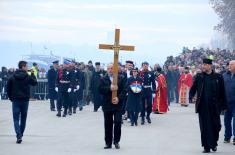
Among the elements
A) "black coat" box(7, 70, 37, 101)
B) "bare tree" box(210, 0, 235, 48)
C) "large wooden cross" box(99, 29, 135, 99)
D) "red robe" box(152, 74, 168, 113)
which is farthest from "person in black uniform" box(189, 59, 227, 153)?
"bare tree" box(210, 0, 235, 48)

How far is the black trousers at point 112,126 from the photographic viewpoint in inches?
612

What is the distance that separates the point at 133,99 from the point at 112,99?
5863 mm

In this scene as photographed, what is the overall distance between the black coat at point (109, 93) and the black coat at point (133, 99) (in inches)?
212

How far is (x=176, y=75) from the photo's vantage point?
121ft

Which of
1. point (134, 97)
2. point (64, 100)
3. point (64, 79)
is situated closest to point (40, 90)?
point (64, 79)

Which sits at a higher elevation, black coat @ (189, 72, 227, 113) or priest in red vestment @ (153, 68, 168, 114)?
Result: black coat @ (189, 72, 227, 113)

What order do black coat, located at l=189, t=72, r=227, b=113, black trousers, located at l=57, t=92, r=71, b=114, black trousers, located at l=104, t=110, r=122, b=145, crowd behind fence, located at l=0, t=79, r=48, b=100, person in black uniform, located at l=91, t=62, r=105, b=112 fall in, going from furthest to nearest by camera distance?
crowd behind fence, located at l=0, t=79, r=48, b=100, person in black uniform, located at l=91, t=62, r=105, b=112, black trousers, located at l=57, t=92, r=71, b=114, black trousers, located at l=104, t=110, r=122, b=145, black coat, located at l=189, t=72, r=227, b=113

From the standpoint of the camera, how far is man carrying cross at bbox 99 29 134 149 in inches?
609

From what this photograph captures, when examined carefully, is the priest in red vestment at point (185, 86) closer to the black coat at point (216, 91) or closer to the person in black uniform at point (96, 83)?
the person in black uniform at point (96, 83)

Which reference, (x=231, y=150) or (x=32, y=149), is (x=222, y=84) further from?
(x=32, y=149)

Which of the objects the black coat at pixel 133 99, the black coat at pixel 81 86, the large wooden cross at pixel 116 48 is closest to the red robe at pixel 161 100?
the black coat at pixel 81 86

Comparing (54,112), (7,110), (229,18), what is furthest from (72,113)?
(229,18)

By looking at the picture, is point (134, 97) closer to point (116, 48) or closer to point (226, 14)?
point (116, 48)

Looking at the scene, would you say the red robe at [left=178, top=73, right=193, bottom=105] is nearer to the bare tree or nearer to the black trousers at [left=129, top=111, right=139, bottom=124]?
the black trousers at [left=129, top=111, right=139, bottom=124]
